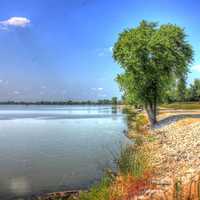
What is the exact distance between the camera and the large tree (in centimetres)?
3903

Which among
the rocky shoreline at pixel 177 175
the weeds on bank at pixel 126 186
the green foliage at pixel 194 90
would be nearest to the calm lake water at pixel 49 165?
the weeds on bank at pixel 126 186

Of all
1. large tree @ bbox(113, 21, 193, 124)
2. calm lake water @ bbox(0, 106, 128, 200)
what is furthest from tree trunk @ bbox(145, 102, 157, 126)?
calm lake water @ bbox(0, 106, 128, 200)

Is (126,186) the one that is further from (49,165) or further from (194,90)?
(194,90)

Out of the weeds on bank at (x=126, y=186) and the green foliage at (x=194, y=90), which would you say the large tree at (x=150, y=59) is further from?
the green foliage at (x=194, y=90)

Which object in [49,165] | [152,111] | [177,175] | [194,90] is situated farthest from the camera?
[194,90]

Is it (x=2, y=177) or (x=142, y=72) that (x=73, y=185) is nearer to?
(x=2, y=177)

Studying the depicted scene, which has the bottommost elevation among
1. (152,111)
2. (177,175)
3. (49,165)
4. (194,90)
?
(49,165)

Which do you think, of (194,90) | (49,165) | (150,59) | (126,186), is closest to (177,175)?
(126,186)

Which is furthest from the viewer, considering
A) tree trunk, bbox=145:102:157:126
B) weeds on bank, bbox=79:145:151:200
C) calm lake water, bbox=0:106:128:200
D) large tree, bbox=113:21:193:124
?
tree trunk, bbox=145:102:157:126

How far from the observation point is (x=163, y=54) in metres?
38.9

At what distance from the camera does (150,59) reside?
39.8 meters

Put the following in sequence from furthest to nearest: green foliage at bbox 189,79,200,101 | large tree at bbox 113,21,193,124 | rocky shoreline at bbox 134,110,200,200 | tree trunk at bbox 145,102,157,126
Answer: green foliage at bbox 189,79,200,101, tree trunk at bbox 145,102,157,126, large tree at bbox 113,21,193,124, rocky shoreline at bbox 134,110,200,200

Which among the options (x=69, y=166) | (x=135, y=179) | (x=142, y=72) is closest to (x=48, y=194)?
(x=135, y=179)

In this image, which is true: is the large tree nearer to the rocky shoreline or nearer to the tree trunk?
the tree trunk
